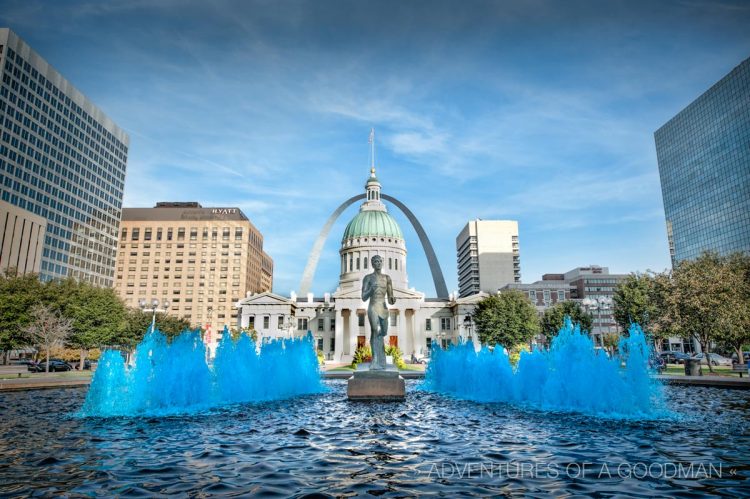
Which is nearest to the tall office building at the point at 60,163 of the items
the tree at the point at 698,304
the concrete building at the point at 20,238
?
the concrete building at the point at 20,238

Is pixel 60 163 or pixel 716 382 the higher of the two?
pixel 60 163

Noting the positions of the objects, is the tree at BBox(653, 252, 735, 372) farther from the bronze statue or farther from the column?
the column

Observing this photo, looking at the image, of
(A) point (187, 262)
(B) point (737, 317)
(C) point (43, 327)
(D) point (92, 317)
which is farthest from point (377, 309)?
(A) point (187, 262)

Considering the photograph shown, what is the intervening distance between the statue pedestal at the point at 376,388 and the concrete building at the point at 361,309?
66.9m

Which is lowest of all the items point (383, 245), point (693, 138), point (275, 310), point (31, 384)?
point (31, 384)

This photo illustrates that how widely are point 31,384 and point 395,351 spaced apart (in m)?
33.8

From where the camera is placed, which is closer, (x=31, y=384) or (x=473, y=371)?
(x=473, y=371)

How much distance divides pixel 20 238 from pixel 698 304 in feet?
324

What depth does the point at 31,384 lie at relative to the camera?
23.9 m

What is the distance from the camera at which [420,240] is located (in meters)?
107

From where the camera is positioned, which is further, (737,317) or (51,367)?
(51,367)

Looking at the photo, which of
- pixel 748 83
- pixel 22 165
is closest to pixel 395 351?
pixel 22 165

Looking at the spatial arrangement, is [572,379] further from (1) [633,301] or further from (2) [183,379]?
(1) [633,301]

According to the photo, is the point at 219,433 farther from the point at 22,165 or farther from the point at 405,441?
the point at 22,165
